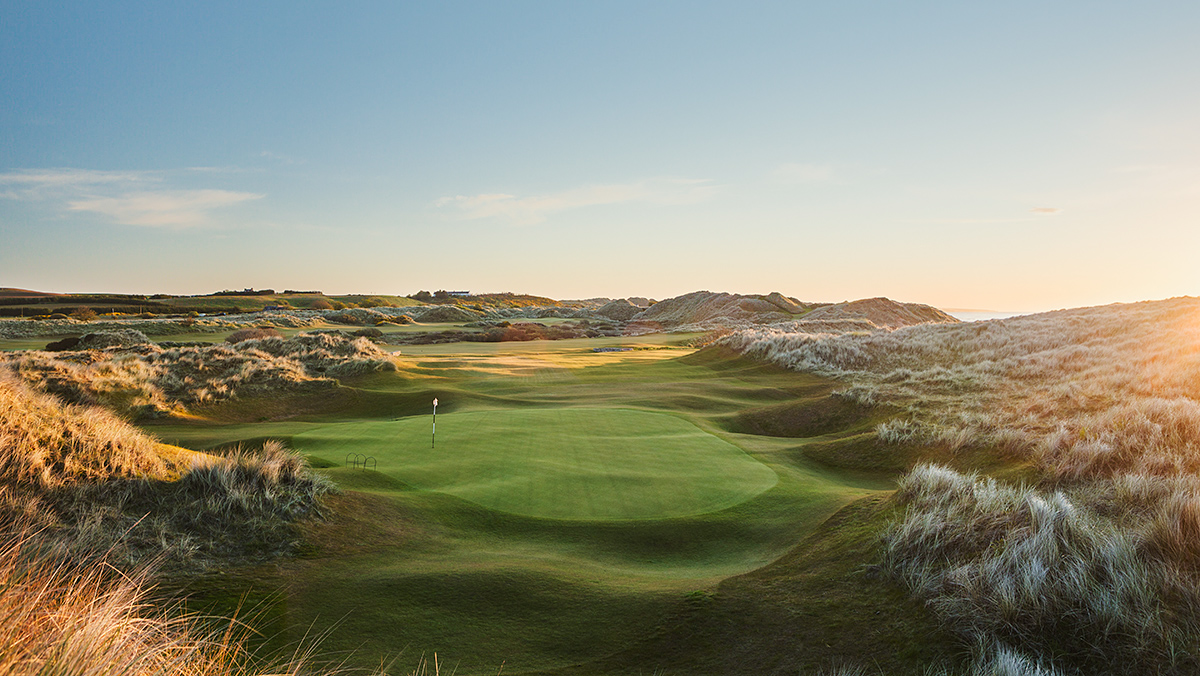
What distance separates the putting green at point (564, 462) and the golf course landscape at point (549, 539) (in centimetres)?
5

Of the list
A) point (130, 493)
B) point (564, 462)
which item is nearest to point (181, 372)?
point (564, 462)

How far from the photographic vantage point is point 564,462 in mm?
11055

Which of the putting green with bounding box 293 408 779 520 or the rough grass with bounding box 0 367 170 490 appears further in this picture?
the putting green with bounding box 293 408 779 520

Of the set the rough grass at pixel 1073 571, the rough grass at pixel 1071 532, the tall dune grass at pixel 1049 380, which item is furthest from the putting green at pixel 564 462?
the rough grass at pixel 1073 571

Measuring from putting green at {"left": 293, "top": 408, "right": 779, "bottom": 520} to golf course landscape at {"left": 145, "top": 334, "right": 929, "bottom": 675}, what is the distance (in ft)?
0.17

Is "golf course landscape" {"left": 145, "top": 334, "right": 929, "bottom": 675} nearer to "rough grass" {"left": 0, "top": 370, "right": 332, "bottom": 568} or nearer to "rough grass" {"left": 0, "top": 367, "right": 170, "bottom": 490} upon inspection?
"rough grass" {"left": 0, "top": 370, "right": 332, "bottom": 568}

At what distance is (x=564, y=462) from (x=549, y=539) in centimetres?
330

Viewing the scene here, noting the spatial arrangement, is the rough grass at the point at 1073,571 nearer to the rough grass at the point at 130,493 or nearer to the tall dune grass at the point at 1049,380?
the tall dune grass at the point at 1049,380

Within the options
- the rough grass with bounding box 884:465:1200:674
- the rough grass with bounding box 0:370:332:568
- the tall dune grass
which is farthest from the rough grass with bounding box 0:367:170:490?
the tall dune grass

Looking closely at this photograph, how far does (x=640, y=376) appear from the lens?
28.8m

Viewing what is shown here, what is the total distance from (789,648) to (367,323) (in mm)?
72645

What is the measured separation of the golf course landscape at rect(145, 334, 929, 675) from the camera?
4.66 m

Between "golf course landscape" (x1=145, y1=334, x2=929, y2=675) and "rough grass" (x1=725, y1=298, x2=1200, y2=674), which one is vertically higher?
"rough grass" (x1=725, y1=298, x2=1200, y2=674)

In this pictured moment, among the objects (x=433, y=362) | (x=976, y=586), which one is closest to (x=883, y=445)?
(x=976, y=586)
